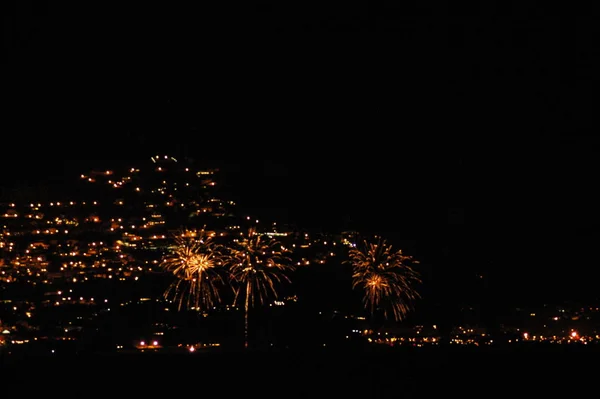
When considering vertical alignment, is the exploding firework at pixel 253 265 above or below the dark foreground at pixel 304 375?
above

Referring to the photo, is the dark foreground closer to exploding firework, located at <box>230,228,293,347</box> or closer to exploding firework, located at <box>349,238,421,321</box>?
exploding firework, located at <box>230,228,293,347</box>

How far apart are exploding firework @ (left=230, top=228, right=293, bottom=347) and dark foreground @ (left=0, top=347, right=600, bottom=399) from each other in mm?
6770

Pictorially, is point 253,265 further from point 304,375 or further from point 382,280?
point 304,375

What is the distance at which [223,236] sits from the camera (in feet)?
54.6

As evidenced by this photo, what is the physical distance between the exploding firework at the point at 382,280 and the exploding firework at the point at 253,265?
5.69 ft

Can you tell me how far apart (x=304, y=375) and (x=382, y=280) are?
8.90 meters

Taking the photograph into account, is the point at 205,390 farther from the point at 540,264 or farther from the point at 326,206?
the point at 540,264

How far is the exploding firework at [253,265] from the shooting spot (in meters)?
12.5

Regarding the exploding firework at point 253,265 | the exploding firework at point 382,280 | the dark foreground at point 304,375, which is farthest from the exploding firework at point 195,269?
the dark foreground at point 304,375

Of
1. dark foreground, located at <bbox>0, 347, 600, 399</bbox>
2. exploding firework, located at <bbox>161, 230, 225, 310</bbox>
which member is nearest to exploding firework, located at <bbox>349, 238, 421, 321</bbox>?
exploding firework, located at <bbox>161, 230, 225, 310</bbox>

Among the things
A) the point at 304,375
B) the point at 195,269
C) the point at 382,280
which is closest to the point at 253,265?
the point at 195,269

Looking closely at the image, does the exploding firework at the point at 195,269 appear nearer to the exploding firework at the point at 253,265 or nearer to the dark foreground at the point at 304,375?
the exploding firework at the point at 253,265

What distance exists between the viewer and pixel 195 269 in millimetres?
12250

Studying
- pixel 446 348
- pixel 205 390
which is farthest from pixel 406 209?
pixel 205 390
